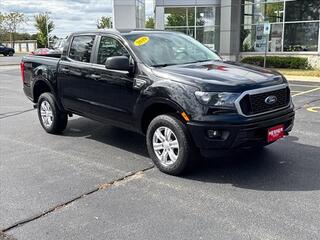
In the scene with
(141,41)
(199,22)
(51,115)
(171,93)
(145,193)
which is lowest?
(145,193)

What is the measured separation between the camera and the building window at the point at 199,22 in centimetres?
2653

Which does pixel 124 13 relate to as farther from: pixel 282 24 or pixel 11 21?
pixel 11 21

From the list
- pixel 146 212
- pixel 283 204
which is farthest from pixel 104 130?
pixel 283 204

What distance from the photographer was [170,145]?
510 centimetres

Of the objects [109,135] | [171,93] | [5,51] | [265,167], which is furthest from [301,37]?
[5,51]

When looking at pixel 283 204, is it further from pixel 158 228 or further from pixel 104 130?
pixel 104 130

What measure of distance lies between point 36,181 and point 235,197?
7.94 feet

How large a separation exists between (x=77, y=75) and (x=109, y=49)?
2.53 feet

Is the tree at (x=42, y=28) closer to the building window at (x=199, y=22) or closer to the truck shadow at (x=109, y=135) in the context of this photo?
the building window at (x=199, y=22)

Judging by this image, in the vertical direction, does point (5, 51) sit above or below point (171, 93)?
below

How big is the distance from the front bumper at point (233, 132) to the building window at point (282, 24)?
62.5 feet

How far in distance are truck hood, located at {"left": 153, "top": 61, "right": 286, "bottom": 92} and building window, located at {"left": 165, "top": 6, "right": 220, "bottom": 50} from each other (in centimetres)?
2167

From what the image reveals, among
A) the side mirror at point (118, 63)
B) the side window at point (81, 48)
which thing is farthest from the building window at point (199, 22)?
the side mirror at point (118, 63)

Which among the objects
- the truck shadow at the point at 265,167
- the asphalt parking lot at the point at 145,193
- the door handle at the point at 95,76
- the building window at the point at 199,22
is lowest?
the asphalt parking lot at the point at 145,193
